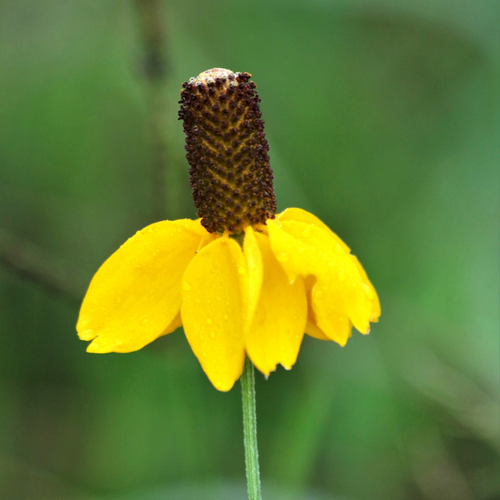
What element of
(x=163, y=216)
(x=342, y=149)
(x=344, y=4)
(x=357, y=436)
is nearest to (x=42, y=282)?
(x=163, y=216)

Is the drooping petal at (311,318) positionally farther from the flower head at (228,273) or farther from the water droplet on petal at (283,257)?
the water droplet on petal at (283,257)

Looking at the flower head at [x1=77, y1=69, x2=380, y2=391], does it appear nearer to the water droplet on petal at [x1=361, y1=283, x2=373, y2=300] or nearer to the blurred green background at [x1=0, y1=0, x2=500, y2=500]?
the water droplet on petal at [x1=361, y1=283, x2=373, y2=300]

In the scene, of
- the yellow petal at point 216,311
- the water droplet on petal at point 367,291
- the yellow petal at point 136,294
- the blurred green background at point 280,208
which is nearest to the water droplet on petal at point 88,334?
the yellow petal at point 136,294

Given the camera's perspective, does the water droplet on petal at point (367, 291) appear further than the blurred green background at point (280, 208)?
No

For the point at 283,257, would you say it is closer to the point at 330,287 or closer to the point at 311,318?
the point at 330,287

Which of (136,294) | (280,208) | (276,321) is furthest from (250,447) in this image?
(280,208)

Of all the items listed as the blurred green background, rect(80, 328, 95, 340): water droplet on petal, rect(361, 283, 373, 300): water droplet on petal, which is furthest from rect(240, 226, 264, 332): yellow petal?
the blurred green background
